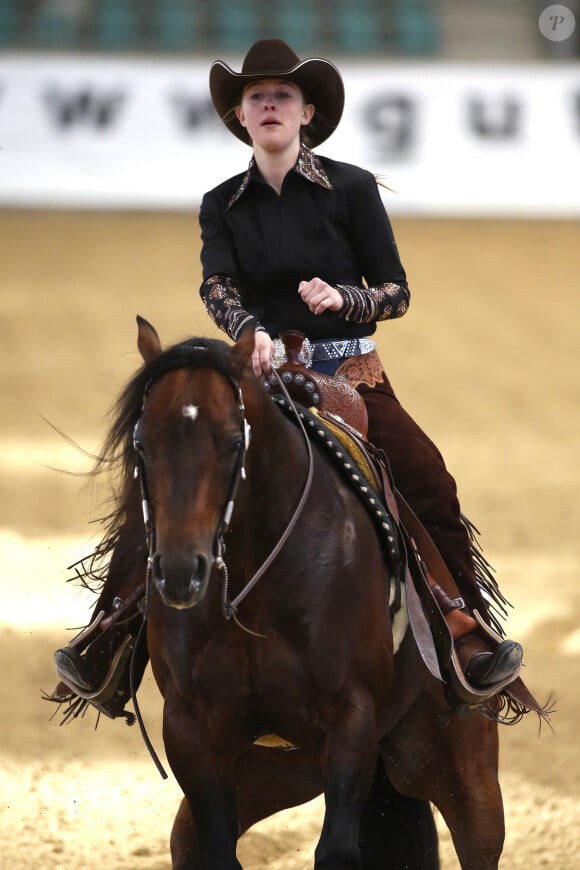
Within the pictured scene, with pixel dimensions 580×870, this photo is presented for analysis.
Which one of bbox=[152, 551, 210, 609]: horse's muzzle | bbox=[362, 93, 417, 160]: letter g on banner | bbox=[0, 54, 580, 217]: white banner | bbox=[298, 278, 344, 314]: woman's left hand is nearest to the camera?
bbox=[152, 551, 210, 609]: horse's muzzle

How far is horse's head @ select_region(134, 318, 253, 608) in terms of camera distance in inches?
110

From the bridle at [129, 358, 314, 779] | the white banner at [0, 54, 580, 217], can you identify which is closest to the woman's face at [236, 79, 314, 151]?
the bridle at [129, 358, 314, 779]

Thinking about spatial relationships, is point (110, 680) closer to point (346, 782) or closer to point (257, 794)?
point (257, 794)

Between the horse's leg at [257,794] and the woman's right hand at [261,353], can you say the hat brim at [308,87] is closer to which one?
the woman's right hand at [261,353]

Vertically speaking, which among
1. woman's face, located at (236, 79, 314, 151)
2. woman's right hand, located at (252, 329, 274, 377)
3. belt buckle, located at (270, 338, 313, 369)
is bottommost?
belt buckle, located at (270, 338, 313, 369)

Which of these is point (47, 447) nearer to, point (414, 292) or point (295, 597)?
point (414, 292)

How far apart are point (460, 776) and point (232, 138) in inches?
413

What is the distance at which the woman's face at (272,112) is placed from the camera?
12.2 feet

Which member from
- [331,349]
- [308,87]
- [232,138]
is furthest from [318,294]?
[232,138]

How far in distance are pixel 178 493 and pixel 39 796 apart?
3.02 meters

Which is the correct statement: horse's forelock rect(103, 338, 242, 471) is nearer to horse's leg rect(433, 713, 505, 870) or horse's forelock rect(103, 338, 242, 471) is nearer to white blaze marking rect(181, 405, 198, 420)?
white blaze marking rect(181, 405, 198, 420)

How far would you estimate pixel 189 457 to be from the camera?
2859mm

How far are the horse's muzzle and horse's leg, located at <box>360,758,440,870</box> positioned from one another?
4.89 ft

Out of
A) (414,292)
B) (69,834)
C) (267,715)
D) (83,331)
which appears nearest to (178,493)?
(267,715)
